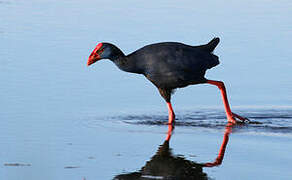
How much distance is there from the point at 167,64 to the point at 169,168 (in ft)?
9.42

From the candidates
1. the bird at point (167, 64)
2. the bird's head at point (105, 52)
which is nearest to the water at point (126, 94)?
the bird at point (167, 64)

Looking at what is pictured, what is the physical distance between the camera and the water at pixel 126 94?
800 centimetres

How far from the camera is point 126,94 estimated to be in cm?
1148

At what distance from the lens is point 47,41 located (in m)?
14.6

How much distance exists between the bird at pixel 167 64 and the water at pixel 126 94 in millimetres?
395

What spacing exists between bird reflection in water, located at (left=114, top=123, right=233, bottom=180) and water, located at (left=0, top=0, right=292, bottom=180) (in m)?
0.09

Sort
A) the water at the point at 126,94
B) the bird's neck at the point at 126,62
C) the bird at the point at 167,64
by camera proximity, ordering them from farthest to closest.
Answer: the bird's neck at the point at 126,62 < the bird at the point at 167,64 < the water at the point at 126,94

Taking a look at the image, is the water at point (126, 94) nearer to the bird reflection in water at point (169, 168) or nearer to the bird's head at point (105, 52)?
the bird reflection in water at point (169, 168)

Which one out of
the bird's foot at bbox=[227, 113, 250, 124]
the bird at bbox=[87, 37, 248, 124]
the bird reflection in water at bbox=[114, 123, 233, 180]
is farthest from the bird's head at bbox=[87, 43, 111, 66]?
the bird reflection in water at bbox=[114, 123, 233, 180]

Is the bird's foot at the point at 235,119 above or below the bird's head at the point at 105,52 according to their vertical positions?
below

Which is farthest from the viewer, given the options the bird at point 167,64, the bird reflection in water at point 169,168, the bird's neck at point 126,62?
the bird's neck at point 126,62

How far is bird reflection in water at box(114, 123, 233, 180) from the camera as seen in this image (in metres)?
7.28

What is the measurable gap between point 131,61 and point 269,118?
2014 mm

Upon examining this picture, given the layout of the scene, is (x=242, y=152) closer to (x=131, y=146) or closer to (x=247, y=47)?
(x=131, y=146)
